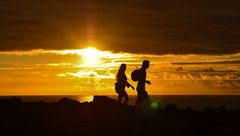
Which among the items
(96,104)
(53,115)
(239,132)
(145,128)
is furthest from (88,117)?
(239,132)

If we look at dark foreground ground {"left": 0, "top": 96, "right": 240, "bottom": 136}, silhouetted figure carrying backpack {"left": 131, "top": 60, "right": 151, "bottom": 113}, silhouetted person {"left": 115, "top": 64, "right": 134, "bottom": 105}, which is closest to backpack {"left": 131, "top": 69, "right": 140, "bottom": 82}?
silhouetted figure carrying backpack {"left": 131, "top": 60, "right": 151, "bottom": 113}

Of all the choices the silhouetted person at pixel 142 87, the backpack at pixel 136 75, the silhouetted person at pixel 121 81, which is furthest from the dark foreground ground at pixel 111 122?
the backpack at pixel 136 75

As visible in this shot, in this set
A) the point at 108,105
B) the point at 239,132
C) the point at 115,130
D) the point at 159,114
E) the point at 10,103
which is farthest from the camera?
the point at 10,103

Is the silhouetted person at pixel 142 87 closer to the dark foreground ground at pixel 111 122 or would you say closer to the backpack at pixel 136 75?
the backpack at pixel 136 75

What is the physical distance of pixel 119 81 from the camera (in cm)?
2538

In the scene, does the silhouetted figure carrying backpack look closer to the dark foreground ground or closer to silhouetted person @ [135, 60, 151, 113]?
silhouetted person @ [135, 60, 151, 113]

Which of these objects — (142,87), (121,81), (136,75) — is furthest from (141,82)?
(121,81)

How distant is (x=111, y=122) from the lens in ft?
75.3

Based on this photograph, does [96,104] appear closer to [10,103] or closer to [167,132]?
[10,103]

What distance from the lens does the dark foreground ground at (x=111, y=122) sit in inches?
768

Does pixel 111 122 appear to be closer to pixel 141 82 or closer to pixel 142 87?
pixel 142 87

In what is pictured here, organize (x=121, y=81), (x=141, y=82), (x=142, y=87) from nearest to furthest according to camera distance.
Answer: (x=141, y=82), (x=142, y=87), (x=121, y=81)

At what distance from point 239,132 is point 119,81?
8.27m

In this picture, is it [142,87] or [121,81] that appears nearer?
[142,87]
